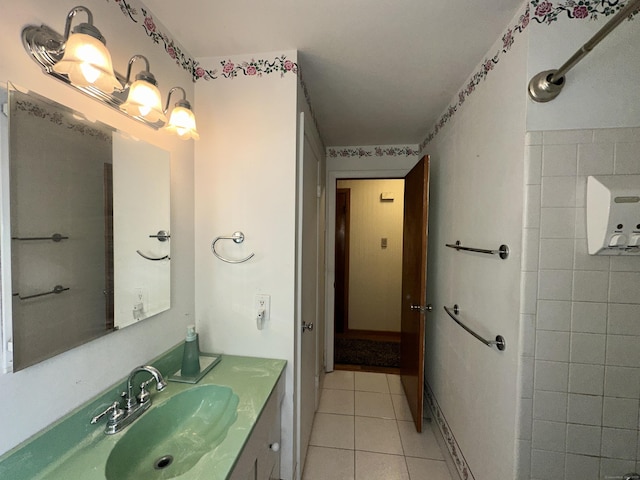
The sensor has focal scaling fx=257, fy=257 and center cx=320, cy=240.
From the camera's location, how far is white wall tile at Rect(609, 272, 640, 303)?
0.89 metres

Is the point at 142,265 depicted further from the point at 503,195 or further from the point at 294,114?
the point at 503,195

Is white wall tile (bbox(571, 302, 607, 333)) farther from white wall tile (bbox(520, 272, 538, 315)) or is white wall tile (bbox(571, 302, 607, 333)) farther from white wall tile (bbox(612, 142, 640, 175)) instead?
white wall tile (bbox(612, 142, 640, 175))

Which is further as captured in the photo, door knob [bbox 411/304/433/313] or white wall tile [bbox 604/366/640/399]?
door knob [bbox 411/304/433/313]

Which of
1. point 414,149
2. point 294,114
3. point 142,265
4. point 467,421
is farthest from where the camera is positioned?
point 414,149

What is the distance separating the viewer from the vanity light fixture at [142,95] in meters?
0.86

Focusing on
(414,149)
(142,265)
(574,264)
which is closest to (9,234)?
(142,265)

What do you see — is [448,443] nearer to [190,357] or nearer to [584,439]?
[584,439]

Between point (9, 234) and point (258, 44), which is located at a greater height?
point (258, 44)

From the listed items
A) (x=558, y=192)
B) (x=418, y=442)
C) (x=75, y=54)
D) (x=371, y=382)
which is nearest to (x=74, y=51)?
(x=75, y=54)

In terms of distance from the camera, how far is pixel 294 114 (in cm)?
124

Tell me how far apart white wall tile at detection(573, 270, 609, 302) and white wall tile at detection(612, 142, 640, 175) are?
359 mm

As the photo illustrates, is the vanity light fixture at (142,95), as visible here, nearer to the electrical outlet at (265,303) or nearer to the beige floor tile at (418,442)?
the electrical outlet at (265,303)

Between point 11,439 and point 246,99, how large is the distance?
4.62ft

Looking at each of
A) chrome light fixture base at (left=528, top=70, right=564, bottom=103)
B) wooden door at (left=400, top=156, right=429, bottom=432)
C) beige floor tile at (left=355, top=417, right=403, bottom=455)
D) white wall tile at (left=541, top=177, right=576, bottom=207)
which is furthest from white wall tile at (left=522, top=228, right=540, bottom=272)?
beige floor tile at (left=355, top=417, right=403, bottom=455)
